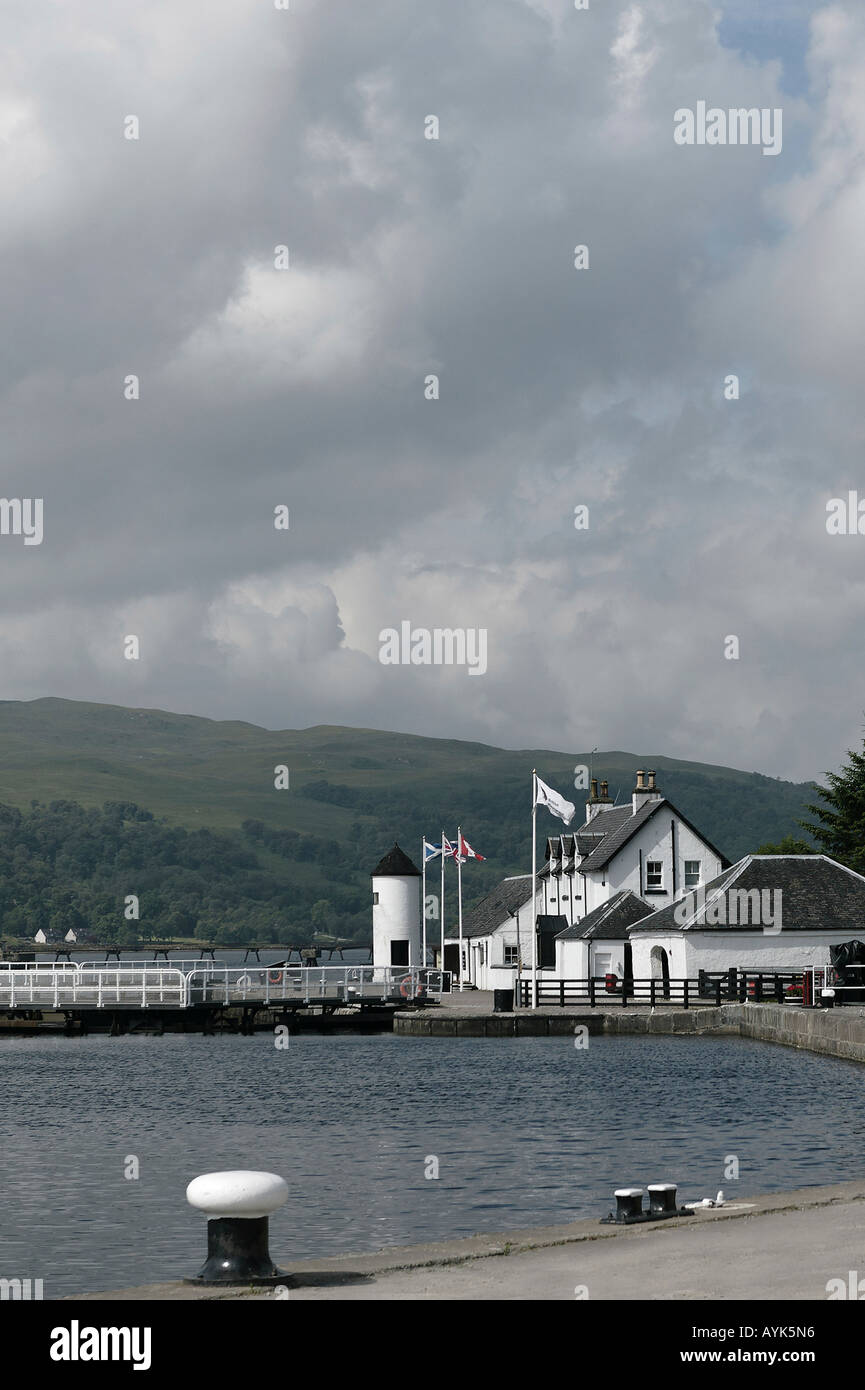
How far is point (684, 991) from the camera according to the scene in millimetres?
65875

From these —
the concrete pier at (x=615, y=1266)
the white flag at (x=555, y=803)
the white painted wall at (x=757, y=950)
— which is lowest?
the concrete pier at (x=615, y=1266)

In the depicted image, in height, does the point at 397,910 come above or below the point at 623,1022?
above

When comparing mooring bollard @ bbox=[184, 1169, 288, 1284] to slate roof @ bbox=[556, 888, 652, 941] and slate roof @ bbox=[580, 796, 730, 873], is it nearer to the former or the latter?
slate roof @ bbox=[556, 888, 652, 941]

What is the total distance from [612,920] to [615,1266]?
6064 centimetres

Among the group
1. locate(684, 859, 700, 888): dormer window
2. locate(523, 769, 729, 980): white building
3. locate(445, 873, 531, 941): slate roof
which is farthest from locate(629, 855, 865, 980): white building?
Result: locate(445, 873, 531, 941): slate roof

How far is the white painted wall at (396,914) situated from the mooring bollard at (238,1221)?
236 feet

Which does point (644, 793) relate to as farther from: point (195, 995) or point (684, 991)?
point (195, 995)

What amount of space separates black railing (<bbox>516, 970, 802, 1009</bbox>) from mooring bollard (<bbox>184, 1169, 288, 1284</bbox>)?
1957 inches

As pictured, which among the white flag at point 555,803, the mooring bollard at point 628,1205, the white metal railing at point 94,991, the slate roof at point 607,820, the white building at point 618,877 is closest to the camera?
the mooring bollard at point 628,1205

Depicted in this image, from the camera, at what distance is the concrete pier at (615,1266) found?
43.8ft

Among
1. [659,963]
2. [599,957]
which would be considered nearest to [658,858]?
[599,957]

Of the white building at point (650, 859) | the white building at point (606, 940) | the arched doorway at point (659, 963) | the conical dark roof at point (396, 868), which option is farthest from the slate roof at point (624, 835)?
the conical dark roof at point (396, 868)

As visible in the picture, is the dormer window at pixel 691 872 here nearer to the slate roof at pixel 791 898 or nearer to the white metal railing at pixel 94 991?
the slate roof at pixel 791 898
